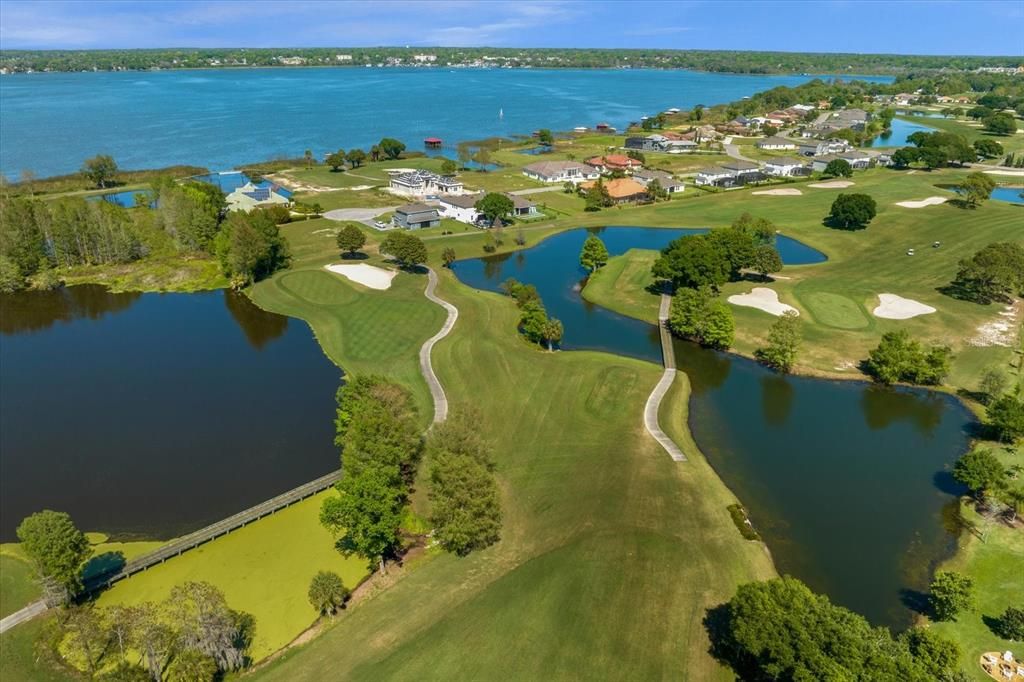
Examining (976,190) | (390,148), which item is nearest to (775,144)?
(976,190)

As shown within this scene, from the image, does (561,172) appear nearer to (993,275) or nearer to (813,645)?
(993,275)

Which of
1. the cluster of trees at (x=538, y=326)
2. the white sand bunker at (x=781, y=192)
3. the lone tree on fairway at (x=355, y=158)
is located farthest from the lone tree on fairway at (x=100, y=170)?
the white sand bunker at (x=781, y=192)

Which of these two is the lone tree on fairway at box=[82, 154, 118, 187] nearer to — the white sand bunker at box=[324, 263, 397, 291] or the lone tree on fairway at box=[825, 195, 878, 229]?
the white sand bunker at box=[324, 263, 397, 291]

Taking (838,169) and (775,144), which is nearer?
(838,169)

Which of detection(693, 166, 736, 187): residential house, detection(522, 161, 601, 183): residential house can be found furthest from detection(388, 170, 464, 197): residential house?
detection(693, 166, 736, 187): residential house

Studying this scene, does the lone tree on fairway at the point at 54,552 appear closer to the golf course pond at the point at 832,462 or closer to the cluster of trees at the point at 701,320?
the golf course pond at the point at 832,462

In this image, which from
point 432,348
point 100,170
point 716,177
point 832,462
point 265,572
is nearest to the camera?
point 265,572

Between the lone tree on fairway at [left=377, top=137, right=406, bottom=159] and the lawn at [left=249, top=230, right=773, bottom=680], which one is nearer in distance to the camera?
the lawn at [left=249, top=230, right=773, bottom=680]
